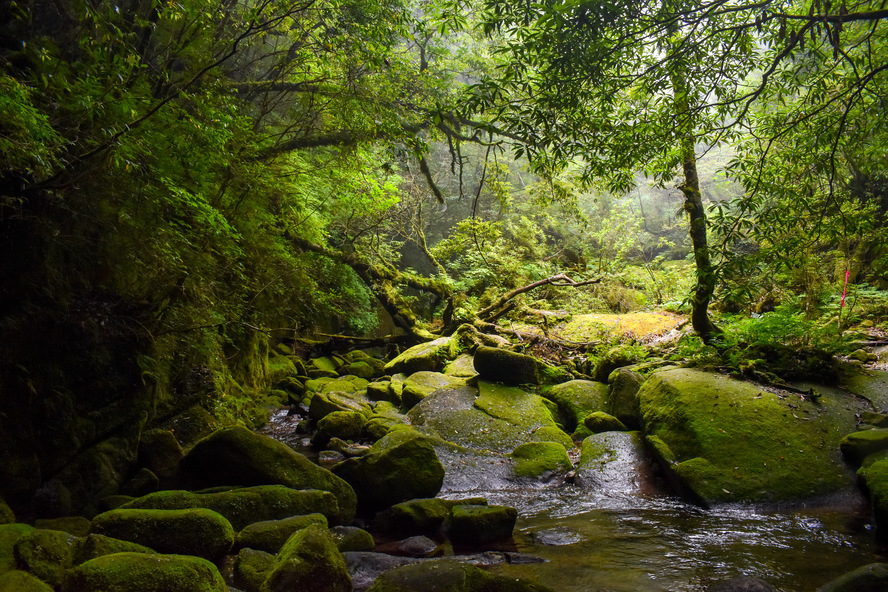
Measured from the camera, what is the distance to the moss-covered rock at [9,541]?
8.27 ft

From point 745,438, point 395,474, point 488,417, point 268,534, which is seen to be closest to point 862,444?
point 745,438

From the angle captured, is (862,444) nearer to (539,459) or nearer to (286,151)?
(539,459)

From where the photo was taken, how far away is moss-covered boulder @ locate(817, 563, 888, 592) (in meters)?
2.52

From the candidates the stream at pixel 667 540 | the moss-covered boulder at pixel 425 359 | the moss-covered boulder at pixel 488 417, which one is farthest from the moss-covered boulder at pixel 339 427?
the moss-covered boulder at pixel 425 359

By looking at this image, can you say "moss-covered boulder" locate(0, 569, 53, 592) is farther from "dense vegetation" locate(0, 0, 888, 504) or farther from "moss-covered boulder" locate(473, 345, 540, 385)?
"moss-covered boulder" locate(473, 345, 540, 385)

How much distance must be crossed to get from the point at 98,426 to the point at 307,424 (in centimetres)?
385

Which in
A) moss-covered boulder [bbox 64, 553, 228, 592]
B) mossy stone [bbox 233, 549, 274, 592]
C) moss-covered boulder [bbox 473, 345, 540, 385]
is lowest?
mossy stone [bbox 233, 549, 274, 592]

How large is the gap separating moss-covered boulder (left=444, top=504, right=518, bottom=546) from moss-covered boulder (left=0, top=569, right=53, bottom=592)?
9.70ft

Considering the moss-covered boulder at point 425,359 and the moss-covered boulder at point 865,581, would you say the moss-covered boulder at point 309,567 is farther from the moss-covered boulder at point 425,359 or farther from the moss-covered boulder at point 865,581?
the moss-covered boulder at point 425,359

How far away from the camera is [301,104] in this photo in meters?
8.91

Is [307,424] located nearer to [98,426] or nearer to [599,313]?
[98,426]

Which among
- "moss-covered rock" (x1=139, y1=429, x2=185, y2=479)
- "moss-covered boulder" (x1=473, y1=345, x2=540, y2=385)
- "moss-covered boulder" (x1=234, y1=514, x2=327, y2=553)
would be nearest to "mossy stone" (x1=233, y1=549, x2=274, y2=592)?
"moss-covered boulder" (x1=234, y1=514, x2=327, y2=553)

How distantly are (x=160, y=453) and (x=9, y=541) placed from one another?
8.17 ft

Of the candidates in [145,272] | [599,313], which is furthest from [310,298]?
[599,313]
